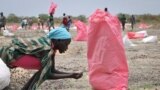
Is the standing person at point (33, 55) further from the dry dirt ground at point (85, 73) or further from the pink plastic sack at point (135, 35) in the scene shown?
the pink plastic sack at point (135, 35)

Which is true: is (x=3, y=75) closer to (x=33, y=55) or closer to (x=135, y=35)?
(x=33, y=55)

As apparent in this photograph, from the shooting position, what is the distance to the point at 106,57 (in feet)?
23.6

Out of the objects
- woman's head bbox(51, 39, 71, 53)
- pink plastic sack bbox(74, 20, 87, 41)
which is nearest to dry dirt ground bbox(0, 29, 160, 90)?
woman's head bbox(51, 39, 71, 53)

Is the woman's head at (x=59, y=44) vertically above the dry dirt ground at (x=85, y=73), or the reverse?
the woman's head at (x=59, y=44)

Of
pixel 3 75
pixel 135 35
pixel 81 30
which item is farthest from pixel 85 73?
pixel 135 35

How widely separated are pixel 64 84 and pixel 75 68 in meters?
2.51

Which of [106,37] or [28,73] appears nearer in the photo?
[106,37]

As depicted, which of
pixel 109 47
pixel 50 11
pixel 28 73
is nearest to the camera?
pixel 109 47

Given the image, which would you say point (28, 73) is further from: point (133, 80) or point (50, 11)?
point (50, 11)

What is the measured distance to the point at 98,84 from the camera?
7.24m

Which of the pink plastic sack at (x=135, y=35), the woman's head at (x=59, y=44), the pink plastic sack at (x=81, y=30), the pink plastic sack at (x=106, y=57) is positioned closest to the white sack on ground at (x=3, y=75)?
the woman's head at (x=59, y=44)

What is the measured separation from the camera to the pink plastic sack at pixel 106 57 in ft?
23.6

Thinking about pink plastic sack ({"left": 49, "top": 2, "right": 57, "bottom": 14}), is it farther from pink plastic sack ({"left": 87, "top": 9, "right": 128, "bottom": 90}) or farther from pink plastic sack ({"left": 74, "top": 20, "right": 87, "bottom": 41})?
pink plastic sack ({"left": 87, "top": 9, "right": 128, "bottom": 90})

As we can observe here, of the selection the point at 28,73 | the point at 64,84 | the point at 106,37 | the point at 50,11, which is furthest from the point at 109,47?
the point at 50,11
